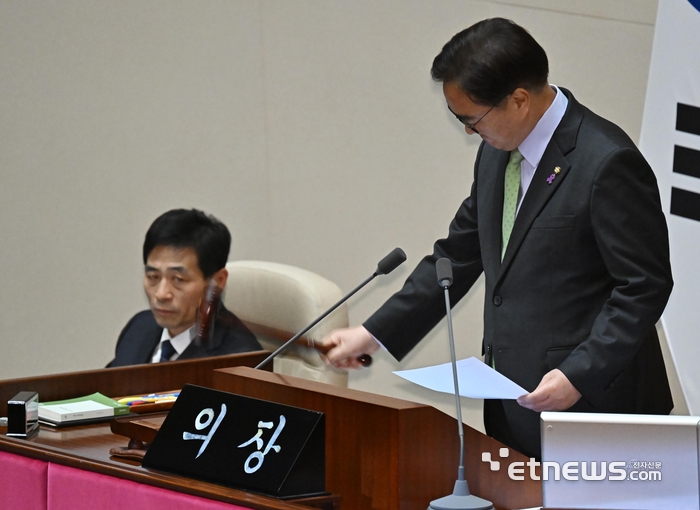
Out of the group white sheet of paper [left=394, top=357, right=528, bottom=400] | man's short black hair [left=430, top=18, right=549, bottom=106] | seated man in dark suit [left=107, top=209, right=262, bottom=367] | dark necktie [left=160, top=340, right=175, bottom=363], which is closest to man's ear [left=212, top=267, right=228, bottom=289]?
seated man in dark suit [left=107, top=209, right=262, bottom=367]

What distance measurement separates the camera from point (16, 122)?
3439 mm

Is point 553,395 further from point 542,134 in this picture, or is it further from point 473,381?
point 542,134

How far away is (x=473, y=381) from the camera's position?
4.44 feet

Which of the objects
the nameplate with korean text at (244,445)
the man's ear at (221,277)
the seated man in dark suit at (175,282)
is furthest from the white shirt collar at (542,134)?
the man's ear at (221,277)

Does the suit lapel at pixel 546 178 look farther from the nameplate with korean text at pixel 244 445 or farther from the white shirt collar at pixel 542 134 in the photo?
the nameplate with korean text at pixel 244 445

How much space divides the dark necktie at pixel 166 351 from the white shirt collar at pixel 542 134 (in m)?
1.25

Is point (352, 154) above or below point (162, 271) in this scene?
above

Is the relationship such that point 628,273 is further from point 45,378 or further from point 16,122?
point 16,122

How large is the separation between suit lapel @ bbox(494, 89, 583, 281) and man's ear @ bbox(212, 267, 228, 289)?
1.16 m

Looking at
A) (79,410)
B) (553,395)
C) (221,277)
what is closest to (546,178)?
(553,395)

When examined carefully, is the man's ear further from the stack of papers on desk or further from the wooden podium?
the wooden podium

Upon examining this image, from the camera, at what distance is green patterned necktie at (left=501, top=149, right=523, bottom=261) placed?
5.92 ft

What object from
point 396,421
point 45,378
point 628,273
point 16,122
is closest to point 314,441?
point 396,421

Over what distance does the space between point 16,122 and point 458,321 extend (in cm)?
205
